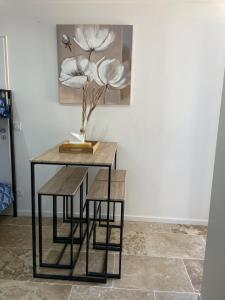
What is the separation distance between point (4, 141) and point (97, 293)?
1.91m

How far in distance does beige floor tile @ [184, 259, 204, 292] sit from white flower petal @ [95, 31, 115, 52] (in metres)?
2.19

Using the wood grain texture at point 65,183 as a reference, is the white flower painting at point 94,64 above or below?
above

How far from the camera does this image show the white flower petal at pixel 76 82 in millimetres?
2705

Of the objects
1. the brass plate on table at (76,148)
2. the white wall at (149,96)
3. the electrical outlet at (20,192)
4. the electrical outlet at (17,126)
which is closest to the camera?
the brass plate on table at (76,148)

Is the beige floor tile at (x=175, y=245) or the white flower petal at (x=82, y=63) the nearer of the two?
the beige floor tile at (x=175, y=245)

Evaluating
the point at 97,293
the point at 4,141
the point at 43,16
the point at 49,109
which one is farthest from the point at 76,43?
the point at 97,293

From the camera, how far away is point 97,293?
1.85 m

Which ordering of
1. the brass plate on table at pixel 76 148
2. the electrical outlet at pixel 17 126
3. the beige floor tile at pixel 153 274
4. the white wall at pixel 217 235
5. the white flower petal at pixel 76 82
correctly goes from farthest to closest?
the electrical outlet at pixel 17 126 < the white flower petal at pixel 76 82 < the brass plate on table at pixel 76 148 < the beige floor tile at pixel 153 274 < the white wall at pixel 217 235

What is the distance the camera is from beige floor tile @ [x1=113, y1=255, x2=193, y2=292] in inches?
76.2

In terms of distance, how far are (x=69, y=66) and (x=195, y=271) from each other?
227 centimetres

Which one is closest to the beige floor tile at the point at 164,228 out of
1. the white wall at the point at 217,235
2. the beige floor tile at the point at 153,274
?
the beige floor tile at the point at 153,274

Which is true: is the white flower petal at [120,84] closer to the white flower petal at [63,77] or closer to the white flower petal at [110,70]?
the white flower petal at [110,70]

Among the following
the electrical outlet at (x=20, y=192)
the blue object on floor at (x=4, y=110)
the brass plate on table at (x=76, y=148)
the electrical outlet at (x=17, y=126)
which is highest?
the blue object on floor at (x=4, y=110)

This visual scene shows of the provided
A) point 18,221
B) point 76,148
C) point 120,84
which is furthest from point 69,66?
point 18,221
